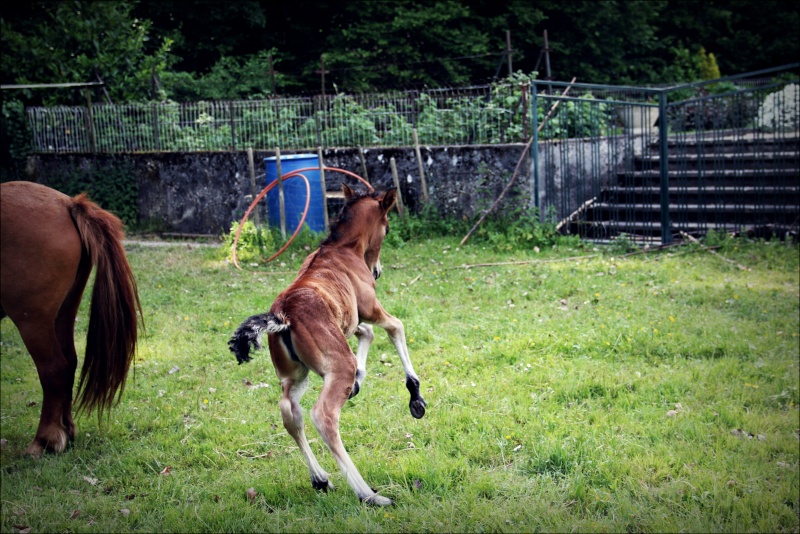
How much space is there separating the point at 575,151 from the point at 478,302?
6187 millimetres

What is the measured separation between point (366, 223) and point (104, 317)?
214 cm

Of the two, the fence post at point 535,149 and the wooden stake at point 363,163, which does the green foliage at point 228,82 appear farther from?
the fence post at point 535,149

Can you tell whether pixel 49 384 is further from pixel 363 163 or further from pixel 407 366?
pixel 363 163

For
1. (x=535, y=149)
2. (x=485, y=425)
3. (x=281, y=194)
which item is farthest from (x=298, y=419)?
(x=535, y=149)

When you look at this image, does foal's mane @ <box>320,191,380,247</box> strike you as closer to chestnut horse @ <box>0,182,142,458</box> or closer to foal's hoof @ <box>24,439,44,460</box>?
chestnut horse @ <box>0,182,142,458</box>

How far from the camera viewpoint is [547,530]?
13.3ft

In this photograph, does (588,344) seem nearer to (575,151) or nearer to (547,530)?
(547,530)

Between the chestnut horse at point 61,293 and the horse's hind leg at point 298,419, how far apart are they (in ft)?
6.19

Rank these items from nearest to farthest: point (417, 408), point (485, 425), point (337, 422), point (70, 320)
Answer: point (337, 422), point (417, 408), point (485, 425), point (70, 320)

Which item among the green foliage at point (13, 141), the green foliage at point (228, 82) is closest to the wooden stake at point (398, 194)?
the green foliage at point (13, 141)

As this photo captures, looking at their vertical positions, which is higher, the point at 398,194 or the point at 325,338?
the point at 398,194

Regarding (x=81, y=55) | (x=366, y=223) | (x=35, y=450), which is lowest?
(x=35, y=450)

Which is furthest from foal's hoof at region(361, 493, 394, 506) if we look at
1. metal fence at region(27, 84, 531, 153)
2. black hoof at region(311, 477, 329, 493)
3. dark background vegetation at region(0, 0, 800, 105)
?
dark background vegetation at region(0, 0, 800, 105)

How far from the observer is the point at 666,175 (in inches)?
492
